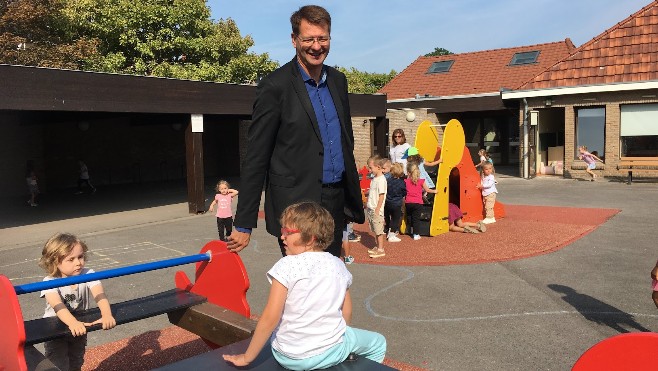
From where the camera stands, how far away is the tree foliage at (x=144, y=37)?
81.8ft

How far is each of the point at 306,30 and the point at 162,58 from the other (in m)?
28.3

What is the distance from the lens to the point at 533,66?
87.2ft

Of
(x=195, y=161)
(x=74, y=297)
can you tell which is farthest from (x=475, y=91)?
(x=74, y=297)

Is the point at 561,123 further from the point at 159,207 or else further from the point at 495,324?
the point at 495,324

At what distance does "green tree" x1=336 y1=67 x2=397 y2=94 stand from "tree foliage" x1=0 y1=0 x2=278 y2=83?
17.0 metres

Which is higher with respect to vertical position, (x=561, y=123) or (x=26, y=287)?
(x=561, y=123)

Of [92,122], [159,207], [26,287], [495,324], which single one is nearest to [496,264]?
[495,324]

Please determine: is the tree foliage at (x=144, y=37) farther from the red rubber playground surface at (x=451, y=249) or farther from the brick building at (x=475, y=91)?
the red rubber playground surface at (x=451, y=249)

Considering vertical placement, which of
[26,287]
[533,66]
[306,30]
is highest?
[533,66]

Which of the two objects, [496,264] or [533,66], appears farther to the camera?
[533,66]

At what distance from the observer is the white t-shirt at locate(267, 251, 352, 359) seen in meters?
2.64

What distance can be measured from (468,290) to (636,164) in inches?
568

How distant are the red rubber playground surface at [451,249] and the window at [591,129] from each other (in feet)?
24.9

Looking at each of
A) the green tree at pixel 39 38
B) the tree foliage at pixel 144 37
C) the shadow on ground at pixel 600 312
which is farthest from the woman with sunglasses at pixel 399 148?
the tree foliage at pixel 144 37
